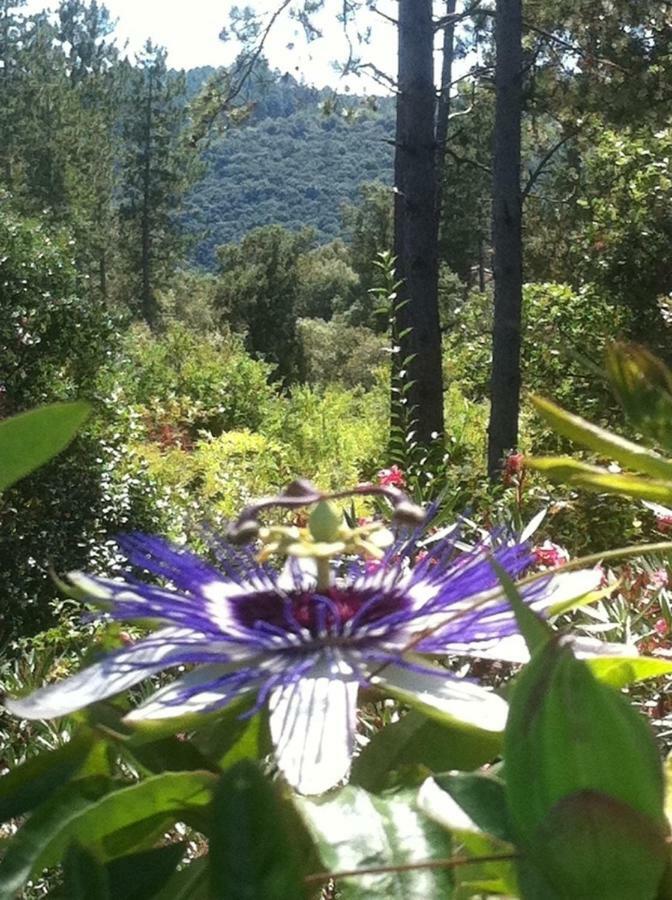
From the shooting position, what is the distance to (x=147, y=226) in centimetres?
2456

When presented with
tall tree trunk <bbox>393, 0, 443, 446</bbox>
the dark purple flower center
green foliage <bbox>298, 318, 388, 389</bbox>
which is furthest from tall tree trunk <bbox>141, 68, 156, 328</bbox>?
the dark purple flower center

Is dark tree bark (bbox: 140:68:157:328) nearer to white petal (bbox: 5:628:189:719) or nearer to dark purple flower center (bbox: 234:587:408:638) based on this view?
dark purple flower center (bbox: 234:587:408:638)

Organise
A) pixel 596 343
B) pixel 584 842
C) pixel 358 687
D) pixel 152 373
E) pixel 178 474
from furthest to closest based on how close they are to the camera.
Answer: pixel 152 373
pixel 596 343
pixel 178 474
pixel 358 687
pixel 584 842

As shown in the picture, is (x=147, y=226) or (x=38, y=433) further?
(x=147, y=226)

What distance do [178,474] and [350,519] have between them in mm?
4746

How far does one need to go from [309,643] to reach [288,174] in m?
58.9

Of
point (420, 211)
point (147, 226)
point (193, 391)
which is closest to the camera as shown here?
point (420, 211)

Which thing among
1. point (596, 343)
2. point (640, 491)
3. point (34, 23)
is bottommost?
point (596, 343)

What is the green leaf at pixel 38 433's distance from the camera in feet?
0.95

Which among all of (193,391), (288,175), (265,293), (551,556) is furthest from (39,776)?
(288,175)

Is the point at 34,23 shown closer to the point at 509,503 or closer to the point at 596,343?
the point at 596,343

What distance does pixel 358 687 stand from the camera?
39 cm

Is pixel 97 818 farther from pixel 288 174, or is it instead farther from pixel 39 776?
pixel 288 174

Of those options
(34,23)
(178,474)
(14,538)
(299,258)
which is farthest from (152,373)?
(34,23)
